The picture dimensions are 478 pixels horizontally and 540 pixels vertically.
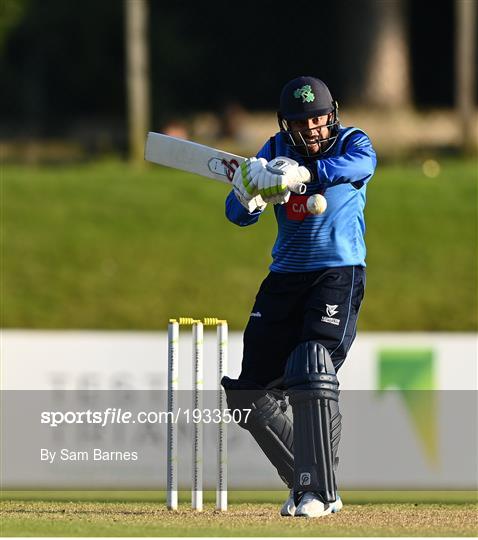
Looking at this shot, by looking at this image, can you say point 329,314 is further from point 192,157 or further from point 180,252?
point 180,252

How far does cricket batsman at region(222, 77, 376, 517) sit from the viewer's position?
5590mm

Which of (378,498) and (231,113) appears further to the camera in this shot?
(231,113)

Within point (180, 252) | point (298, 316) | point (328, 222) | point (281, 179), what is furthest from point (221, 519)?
point (180, 252)

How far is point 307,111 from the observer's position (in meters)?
5.71

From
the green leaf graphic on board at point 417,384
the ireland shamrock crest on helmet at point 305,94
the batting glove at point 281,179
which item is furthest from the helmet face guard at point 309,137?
the green leaf graphic on board at point 417,384

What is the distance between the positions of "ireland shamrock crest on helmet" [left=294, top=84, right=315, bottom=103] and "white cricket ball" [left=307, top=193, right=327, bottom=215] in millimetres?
404

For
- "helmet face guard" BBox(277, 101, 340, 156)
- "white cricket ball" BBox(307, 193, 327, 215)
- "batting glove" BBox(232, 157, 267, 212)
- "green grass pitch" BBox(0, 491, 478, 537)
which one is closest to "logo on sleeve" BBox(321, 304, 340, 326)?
"white cricket ball" BBox(307, 193, 327, 215)

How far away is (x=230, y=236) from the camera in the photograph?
16.1 m

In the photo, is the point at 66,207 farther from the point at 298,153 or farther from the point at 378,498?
the point at 298,153

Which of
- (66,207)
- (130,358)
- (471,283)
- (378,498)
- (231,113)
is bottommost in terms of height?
(378,498)

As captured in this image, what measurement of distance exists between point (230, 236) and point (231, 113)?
4.39m

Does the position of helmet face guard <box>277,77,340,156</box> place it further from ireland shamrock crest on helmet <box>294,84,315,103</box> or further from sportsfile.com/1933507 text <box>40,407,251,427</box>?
sportsfile.com/1933507 text <box>40,407,251,427</box>

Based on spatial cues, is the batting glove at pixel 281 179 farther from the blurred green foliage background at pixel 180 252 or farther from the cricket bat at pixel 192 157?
the blurred green foliage background at pixel 180 252

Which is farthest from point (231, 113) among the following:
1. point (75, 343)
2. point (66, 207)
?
point (75, 343)
